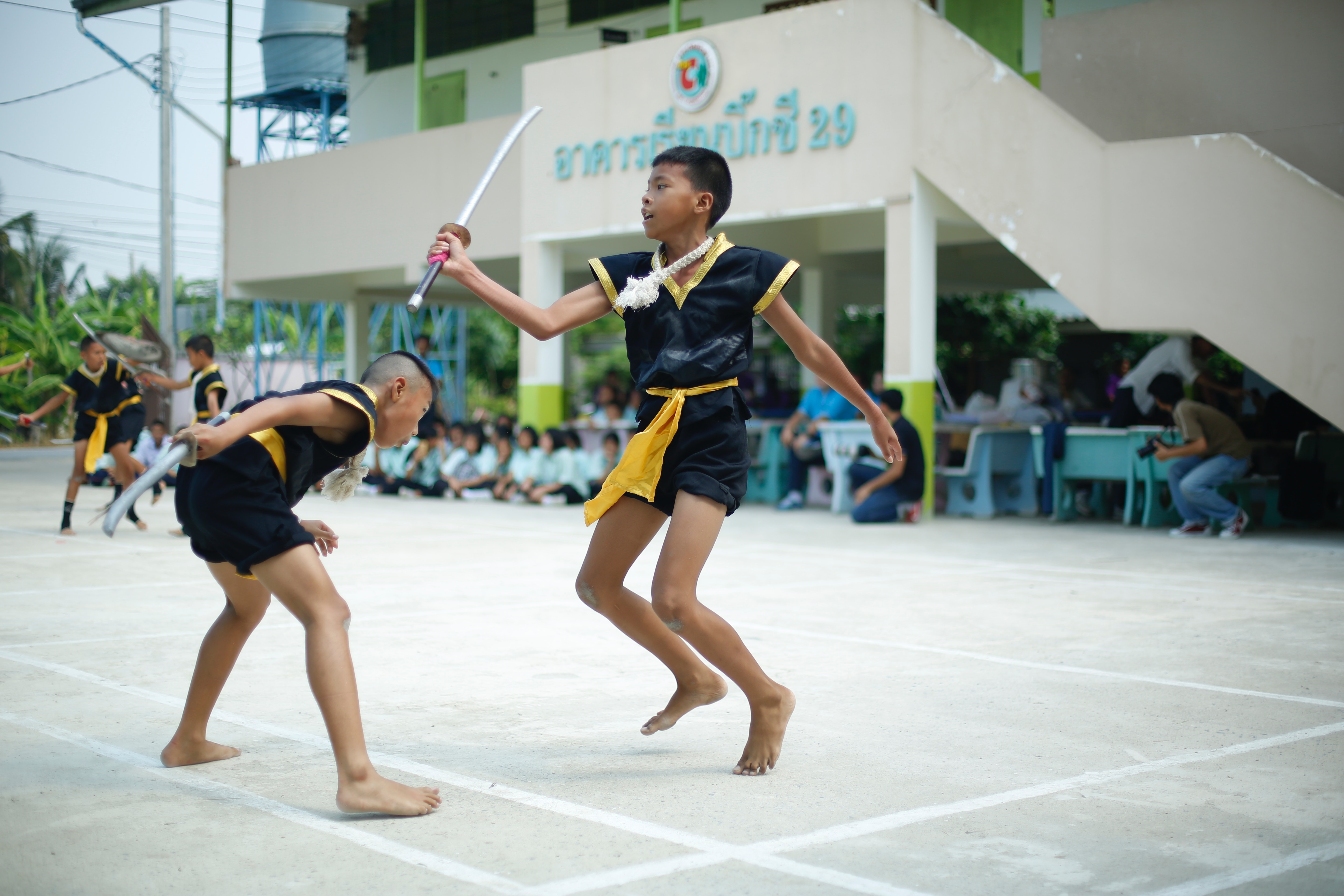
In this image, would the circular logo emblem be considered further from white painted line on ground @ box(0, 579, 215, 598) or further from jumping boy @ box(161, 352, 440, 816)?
jumping boy @ box(161, 352, 440, 816)

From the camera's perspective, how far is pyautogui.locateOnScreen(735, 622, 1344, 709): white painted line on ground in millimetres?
5137

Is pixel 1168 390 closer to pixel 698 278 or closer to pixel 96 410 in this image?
pixel 698 278

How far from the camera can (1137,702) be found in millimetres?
5035

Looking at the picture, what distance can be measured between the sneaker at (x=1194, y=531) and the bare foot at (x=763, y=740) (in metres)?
8.63

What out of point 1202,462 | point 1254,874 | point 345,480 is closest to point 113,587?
point 345,480

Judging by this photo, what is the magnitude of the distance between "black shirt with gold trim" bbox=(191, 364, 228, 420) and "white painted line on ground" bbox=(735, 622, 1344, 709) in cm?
588

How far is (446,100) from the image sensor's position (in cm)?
2241

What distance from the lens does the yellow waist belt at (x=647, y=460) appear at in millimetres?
4168

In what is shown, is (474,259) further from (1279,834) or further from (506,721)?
(1279,834)

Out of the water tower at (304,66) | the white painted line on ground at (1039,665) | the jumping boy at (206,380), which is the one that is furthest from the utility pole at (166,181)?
the white painted line on ground at (1039,665)

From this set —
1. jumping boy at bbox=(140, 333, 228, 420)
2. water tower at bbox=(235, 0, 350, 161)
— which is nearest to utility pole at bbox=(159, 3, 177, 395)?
water tower at bbox=(235, 0, 350, 161)

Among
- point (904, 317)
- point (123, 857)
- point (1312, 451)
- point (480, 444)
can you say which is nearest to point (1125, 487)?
point (1312, 451)

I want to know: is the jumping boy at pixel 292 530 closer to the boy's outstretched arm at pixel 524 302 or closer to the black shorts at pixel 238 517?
the black shorts at pixel 238 517

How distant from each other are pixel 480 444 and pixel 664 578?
13296mm
